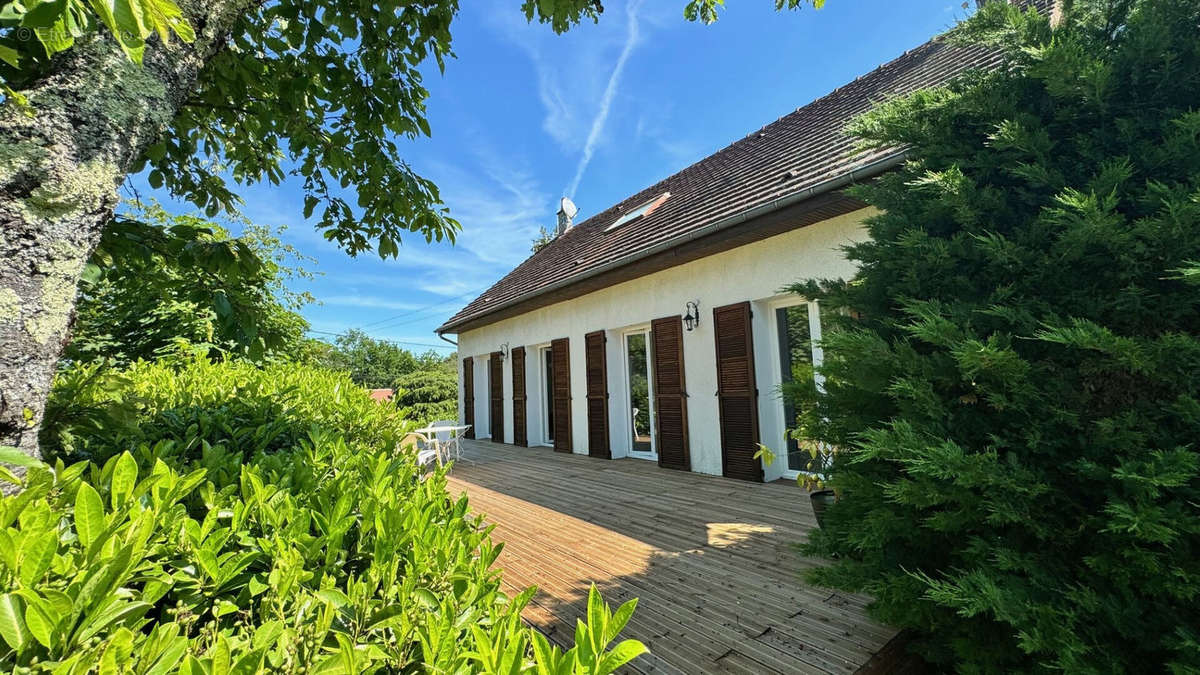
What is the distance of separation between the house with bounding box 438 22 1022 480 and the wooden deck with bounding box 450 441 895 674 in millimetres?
1049

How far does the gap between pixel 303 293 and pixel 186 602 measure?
11.9 m

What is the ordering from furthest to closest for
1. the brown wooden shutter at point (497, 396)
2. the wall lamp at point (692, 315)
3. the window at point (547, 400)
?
the brown wooden shutter at point (497, 396) < the window at point (547, 400) < the wall lamp at point (692, 315)

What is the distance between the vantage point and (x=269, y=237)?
12.3m

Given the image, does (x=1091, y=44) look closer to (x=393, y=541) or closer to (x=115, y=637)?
(x=393, y=541)

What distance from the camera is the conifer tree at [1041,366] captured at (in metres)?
1.41

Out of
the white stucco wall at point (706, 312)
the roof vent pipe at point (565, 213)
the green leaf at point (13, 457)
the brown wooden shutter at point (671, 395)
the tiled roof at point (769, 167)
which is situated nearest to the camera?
the green leaf at point (13, 457)

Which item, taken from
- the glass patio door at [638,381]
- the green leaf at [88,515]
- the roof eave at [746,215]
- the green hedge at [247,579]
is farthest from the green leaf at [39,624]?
the glass patio door at [638,381]

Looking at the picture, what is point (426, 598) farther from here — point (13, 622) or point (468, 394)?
point (468, 394)

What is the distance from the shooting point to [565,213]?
45.7 feet

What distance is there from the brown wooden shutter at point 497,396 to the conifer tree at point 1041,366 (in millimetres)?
9712

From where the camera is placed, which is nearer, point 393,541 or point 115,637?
point 115,637

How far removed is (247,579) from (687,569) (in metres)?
2.93

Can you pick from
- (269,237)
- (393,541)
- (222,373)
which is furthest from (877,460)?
(269,237)

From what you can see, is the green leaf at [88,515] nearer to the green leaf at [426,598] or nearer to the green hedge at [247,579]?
the green hedge at [247,579]
